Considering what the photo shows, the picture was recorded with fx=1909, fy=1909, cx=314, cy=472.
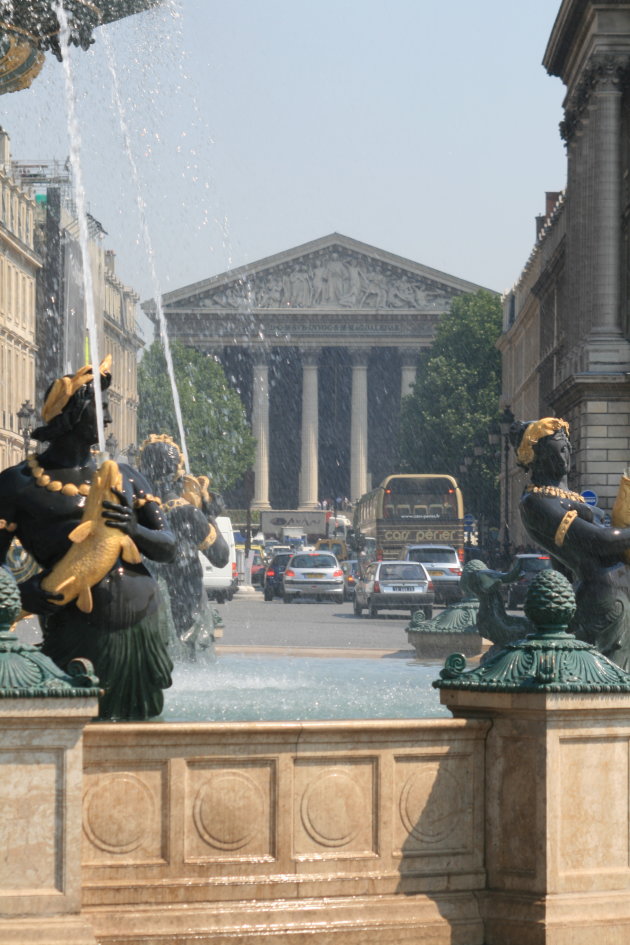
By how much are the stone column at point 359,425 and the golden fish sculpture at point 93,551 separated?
128 meters

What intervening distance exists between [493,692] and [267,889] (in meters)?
0.95

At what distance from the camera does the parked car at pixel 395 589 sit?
37.2 m

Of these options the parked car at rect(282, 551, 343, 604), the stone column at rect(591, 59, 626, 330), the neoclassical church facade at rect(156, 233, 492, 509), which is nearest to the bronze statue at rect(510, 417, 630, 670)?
the parked car at rect(282, 551, 343, 604)

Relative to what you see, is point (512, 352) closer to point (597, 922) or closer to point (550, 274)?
point (550, 274)

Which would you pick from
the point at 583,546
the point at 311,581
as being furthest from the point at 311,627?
the point at 583,546

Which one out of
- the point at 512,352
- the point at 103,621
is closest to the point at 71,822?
the point at 103,621

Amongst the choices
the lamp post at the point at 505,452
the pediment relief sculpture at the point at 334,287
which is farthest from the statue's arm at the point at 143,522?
the pediment relief sculpture at the point at 334,287

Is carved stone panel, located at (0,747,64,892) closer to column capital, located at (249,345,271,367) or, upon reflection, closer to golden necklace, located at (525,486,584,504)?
golden necklace, located at (525,486,584,504)

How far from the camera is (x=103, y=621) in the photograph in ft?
21.6

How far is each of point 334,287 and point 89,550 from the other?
129841 millimetres

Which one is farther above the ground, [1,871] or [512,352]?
[512,352]

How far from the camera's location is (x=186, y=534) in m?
12.1

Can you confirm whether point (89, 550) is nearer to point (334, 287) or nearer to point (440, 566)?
point (440, 566)

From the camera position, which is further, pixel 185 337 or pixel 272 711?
pixel 185 337
